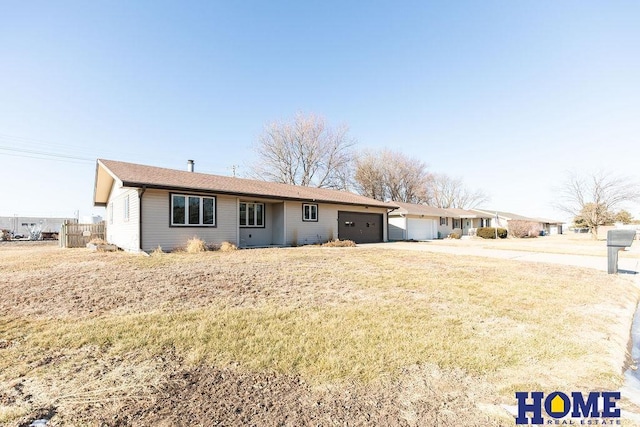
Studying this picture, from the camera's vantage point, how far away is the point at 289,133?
109ft

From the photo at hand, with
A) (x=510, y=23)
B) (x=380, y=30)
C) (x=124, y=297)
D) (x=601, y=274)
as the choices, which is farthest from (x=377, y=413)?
(x=380, y=30)

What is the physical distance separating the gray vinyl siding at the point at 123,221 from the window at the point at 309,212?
8.79 m

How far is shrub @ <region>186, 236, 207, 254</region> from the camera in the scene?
1178 centimetres

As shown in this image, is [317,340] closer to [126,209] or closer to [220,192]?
[220,192]

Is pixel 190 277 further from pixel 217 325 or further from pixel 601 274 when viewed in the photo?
pixel 601 274

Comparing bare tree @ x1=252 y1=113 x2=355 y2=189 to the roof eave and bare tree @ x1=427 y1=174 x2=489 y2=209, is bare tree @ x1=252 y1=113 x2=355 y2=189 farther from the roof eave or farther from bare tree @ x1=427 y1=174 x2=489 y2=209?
bare tree @ x1=427 y1=174 x2=489 y2=209

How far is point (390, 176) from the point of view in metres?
41.3

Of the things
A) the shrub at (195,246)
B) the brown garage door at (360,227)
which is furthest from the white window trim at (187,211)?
the brown garage door at (360,227)

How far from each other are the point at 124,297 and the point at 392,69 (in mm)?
16588

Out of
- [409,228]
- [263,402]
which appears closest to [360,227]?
[409,228]

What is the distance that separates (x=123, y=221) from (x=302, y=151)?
74.1 feet

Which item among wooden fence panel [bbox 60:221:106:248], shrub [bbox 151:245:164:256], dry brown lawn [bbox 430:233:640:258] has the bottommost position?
dry brown lawn [bbox 430:233:640:258]

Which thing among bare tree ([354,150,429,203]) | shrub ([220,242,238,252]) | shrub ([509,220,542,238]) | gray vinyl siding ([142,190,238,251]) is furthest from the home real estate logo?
bare tree ([354,150,429,203])

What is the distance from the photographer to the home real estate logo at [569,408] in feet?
7.34
